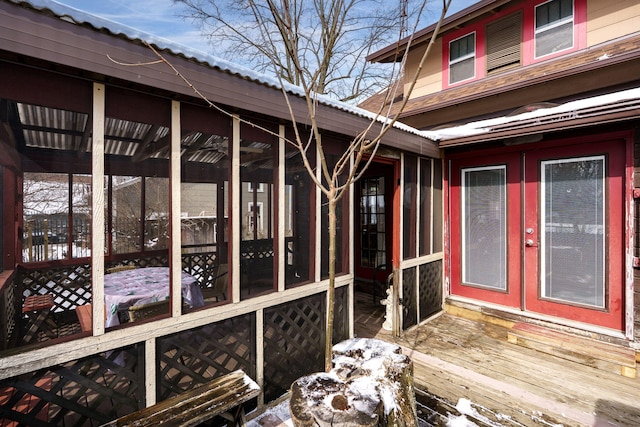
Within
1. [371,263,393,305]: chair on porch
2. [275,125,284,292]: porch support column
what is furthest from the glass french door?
[275,125,284,292]: porch support column

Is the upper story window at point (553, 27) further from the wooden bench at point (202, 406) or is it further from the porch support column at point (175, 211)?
the wooden bench at point (202, 406)

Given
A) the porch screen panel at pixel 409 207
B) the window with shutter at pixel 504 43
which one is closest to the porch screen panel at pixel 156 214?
the porch screen panel at pixel 409 207

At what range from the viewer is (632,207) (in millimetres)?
3375

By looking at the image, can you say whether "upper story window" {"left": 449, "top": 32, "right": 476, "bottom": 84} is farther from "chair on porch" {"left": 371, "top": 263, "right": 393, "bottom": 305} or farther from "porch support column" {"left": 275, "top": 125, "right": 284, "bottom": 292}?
"porch support column" {"left": 275, "top": 125, "right": 284, "bottom": 292}

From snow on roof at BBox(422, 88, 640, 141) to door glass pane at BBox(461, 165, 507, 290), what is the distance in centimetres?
68

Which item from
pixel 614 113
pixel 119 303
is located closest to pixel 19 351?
pixel 119 303

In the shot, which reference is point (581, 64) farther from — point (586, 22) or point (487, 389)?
point (487, 389)

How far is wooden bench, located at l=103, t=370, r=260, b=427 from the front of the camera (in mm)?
1680

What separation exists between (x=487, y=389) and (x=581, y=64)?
13.9 ft

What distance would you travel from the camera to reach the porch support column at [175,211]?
2.06 meters

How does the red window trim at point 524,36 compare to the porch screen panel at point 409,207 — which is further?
the red window trim at point 524,36

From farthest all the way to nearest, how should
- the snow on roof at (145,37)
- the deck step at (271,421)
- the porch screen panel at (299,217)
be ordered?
the porch screen panel at (299,217)
the deck step at (271,421)
the snow on roof at (145,37)

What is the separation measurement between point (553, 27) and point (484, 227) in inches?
132

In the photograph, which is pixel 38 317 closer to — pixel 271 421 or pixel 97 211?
→ pixel 97 211
